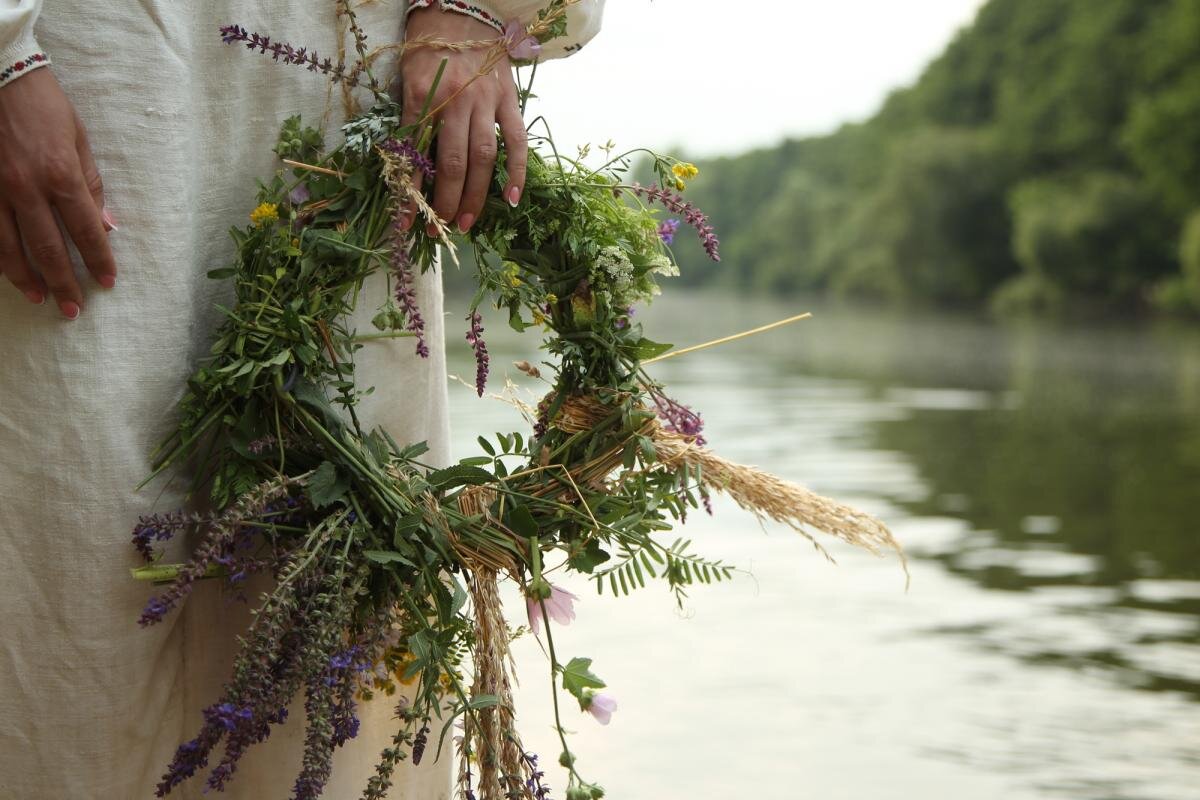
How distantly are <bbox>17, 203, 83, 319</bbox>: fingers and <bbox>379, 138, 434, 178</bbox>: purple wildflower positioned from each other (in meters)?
0.42

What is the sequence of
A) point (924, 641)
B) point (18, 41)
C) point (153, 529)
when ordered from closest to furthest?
point (18, 41) < point (153, 529) < point (924, 641)

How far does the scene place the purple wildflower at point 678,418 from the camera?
6.39 ft

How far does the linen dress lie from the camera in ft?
5.54

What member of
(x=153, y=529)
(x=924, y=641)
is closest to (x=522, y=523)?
(x=153, y=529)

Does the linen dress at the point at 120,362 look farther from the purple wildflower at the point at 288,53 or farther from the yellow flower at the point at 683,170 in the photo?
the yellow flower at the point at 683,170

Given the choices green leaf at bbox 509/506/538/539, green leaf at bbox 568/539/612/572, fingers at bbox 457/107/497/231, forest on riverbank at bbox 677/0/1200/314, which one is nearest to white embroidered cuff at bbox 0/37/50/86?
fingers at bbox 457/107/497/231

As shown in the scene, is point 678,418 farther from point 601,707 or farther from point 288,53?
point 288,53

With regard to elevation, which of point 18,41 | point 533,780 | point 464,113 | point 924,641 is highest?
point 18,41

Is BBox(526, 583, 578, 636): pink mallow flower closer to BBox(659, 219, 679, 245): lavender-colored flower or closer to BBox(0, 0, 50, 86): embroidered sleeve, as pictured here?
BBox(659, 219, 679, 245): lavender-colored flower

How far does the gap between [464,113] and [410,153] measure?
95 mm

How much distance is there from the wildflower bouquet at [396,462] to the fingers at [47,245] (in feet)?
0.65

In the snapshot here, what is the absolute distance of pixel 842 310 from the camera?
40.7m

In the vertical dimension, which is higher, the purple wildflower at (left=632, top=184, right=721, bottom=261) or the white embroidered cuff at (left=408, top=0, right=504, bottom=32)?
the white embroidered cuff at (left=408, top=0, right=504, bottom=32)

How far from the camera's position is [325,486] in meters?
1.70
